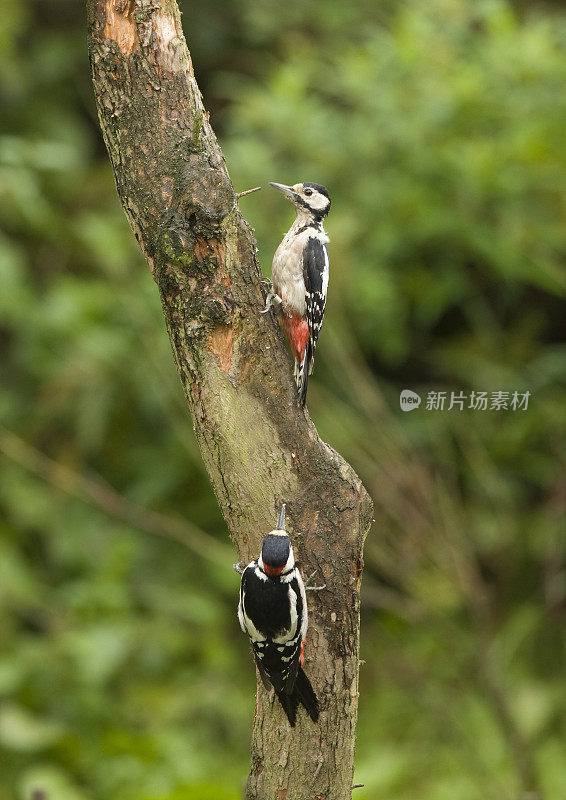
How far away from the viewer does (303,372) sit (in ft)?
5.99

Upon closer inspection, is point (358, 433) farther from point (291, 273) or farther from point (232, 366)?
point (232, 366)

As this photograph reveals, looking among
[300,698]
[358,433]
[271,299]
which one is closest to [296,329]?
[271,299]

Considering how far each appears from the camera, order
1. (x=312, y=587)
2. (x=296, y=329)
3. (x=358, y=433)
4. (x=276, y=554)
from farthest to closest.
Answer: (x=358, y=433)
(x=296, y=329)
(x=312, y=587)
(x=276, y=554)

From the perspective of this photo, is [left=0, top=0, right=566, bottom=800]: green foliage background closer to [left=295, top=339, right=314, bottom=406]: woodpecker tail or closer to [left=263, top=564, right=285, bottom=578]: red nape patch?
[left=295, top=339, right=314, bottom=406]: woodpecker tail

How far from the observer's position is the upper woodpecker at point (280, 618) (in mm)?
1677

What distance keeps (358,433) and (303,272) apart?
1412 millimetres

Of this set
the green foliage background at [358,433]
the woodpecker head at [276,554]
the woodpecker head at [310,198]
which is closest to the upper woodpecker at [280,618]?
the woodpecker head at [276,554]

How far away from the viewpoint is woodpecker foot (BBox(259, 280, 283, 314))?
5.74 ft

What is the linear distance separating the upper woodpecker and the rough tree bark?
1.6 inches

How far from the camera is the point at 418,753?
409cm

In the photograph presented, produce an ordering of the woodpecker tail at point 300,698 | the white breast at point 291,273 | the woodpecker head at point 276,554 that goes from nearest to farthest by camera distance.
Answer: the woodpecker head at point 276,554
the woodpecker tail at point 300,698
the white breast at point 291,273

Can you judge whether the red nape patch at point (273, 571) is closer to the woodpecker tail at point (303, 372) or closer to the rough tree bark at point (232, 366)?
the rough tree bark at point (232, 366)

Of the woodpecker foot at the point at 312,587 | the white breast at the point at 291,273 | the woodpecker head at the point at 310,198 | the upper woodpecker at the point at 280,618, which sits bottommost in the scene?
the upper woodpecker at the point at 280,618

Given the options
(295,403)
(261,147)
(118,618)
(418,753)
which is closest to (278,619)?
(295,403)
